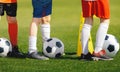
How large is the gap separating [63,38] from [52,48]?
4.33 meters

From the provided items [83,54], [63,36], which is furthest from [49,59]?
[63,36]

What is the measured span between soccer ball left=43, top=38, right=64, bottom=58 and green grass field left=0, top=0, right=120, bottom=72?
18 cm

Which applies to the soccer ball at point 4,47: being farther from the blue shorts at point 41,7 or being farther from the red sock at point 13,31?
the blue shorts at point 41,7

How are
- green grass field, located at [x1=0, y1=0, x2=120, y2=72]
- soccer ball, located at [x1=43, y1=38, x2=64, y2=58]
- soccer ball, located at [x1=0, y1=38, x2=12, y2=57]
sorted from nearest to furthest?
green grass field, located at [x1=0, y1=0, x2=120, y2=72] < soccer ball, located at [x1=43, y1=38, x2=64, y2=58] < soccer ball, located at [x1=0, y1=38, x2=12, y2=57]

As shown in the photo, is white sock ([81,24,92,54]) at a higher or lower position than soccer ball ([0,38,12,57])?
higher

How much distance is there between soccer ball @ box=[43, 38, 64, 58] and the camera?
29.9 feet

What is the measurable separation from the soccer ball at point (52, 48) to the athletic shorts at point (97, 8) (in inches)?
33.7

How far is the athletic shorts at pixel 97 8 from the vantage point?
8.77 m

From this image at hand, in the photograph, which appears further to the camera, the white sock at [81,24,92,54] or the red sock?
the red sock

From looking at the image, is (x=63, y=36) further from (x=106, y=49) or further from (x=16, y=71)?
(x=16, y=71)

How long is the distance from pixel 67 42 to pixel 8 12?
3147mm

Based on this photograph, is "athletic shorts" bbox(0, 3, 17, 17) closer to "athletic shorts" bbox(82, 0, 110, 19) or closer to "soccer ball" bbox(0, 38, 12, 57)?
"soccer ball" bbox(0, 38, 12, 57)

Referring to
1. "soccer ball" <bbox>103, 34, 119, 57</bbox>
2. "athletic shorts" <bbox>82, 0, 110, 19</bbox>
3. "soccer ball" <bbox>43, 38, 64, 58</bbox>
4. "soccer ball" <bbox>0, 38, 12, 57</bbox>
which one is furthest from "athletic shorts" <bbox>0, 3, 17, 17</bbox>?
"soccer ball" <bbox>103, 34, 119, 57</bbox>

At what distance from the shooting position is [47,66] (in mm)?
8203
